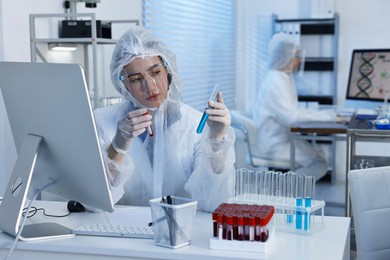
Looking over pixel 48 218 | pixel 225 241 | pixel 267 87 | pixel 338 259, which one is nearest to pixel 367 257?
pixel 338 259

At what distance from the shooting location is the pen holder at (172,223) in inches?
58.5

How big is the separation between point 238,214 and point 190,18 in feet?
11.7

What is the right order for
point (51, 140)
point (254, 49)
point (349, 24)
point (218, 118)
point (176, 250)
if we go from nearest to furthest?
point (176, 250), point (51, 140), point (218, 118), point (349, 24), point (254, 49)

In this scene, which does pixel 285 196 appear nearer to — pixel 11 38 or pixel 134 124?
pixel 134 124

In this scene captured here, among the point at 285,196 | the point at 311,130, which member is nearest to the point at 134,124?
the point at 285,196

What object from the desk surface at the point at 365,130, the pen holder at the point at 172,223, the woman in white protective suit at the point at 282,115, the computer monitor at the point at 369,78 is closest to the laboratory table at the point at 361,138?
the desk surface at the point at 365,130

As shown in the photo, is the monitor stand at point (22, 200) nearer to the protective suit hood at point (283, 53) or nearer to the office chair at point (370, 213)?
the office chair at point (370, 213)

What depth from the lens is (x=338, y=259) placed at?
1.42 meters

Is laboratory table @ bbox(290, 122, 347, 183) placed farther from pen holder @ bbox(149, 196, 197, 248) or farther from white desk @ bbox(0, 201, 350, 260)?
pen holder @ bbox(149, 196, 197, 248)

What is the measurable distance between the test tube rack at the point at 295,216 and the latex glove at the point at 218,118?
313 mm

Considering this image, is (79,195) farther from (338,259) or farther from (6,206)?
(338,259)

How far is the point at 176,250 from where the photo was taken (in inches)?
58.0

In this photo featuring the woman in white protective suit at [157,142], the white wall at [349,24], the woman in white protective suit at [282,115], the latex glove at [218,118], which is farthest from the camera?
the white wall at [349,24]

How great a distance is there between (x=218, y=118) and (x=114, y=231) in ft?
1.62
